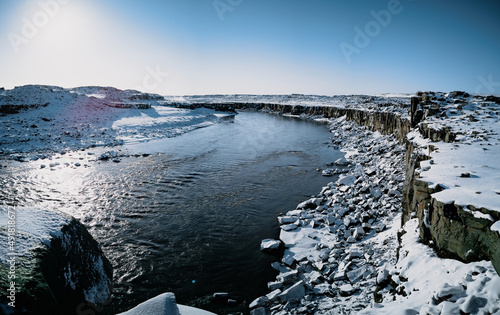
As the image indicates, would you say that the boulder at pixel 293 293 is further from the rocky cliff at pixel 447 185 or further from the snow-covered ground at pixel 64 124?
the snow-covered ground at pixel 64 124

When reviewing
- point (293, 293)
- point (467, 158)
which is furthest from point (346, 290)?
point (467, 158)

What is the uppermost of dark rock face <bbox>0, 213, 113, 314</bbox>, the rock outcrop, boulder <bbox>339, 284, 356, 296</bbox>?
the rock outcrop

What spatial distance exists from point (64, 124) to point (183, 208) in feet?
80.0

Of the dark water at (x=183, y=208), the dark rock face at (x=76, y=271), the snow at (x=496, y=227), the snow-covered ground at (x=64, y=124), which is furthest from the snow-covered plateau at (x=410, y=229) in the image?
the snow-covered ground at (x=64, y=124)

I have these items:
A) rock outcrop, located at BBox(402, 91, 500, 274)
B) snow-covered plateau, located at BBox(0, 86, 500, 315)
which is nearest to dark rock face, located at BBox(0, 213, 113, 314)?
snow-covered plateau, located at BBox(0, 86, 500, 315)

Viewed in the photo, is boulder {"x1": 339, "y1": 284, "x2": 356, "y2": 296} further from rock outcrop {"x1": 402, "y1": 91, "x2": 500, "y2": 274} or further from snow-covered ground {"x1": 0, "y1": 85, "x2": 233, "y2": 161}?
snow-covered ground {"x1": 0, "y1": 85, "x2": 233, "y2": 161}

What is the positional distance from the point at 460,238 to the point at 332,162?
44.8 feet

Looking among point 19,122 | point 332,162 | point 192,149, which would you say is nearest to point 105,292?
point 332,162

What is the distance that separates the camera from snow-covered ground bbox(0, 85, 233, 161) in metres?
20.8

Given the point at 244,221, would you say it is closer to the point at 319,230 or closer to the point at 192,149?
the point at 319,230

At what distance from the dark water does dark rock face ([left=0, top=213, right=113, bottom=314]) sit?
50 centimetres

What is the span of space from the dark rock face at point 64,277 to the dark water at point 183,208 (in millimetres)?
503

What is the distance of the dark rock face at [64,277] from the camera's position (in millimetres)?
3920

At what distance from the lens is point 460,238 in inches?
165
